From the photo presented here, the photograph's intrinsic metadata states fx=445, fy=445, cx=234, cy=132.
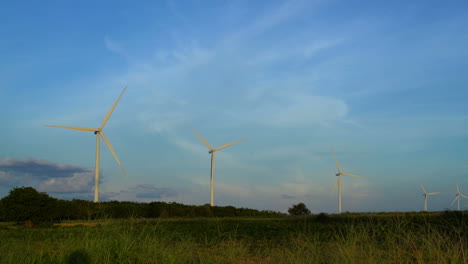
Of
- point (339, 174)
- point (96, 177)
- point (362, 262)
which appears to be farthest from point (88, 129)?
point (362, 262)

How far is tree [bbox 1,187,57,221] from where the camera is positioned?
4312 cm

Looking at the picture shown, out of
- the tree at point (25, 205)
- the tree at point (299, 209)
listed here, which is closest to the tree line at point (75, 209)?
the tree at point (25, 205)

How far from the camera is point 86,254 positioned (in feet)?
49.7

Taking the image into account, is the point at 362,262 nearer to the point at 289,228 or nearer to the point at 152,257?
the point at 152,257

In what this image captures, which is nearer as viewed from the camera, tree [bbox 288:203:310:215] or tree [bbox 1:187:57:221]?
tree [bbox 1:187:57:221]

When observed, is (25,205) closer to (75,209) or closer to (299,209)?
(75,209)

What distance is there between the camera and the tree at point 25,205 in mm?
43125

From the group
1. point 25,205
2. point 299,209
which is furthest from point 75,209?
point 299,209

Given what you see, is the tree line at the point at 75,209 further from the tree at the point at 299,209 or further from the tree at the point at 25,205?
the tree at the point at 299,209

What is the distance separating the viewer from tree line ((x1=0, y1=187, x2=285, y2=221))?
1705 inches

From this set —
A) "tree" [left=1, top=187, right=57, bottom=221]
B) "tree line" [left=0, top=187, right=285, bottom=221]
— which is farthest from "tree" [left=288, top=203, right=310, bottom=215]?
"tree" [left=1, top=187, right=57, bottom=221]

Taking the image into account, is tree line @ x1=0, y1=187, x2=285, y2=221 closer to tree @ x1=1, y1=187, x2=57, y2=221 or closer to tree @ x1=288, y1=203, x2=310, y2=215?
tree @ x1=1, y1=187, x2=57, y2=221

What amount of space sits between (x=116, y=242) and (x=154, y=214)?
1740 inches

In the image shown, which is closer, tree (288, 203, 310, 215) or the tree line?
the tree line
